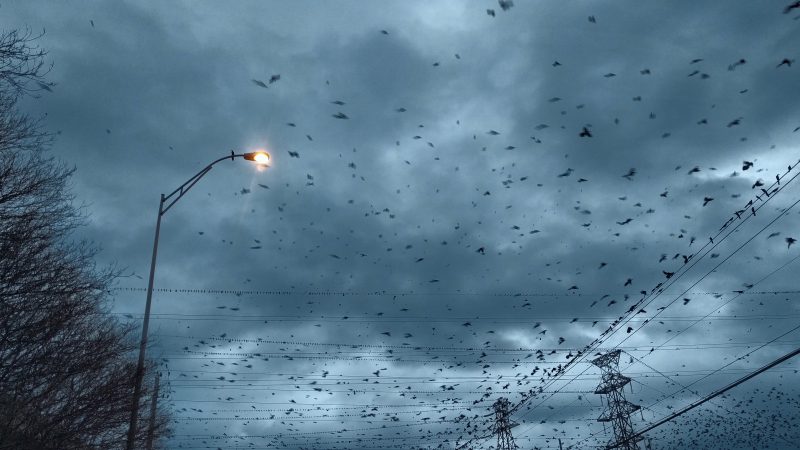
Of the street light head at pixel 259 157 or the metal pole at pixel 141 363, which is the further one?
the street light head at pixel 259 157

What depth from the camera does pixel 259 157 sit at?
20.2m

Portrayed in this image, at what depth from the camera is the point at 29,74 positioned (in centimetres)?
1447

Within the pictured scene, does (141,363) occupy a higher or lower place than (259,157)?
lower

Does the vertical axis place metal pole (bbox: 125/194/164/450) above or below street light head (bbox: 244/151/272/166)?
below

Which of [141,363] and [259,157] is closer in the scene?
[141,363]

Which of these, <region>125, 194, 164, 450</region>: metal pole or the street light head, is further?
the street light head

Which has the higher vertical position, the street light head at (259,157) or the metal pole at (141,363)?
the street light head at (259,157)

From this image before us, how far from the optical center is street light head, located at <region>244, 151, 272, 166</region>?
20234 millimetres

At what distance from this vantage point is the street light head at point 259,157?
66.4ft

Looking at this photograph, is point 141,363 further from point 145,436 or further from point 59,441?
point 145,436

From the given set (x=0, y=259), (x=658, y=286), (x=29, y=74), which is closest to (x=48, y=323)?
(x=0, y=259)

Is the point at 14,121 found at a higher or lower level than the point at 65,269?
higher

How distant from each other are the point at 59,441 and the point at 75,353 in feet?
8.65

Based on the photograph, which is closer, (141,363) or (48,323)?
(48,323)
